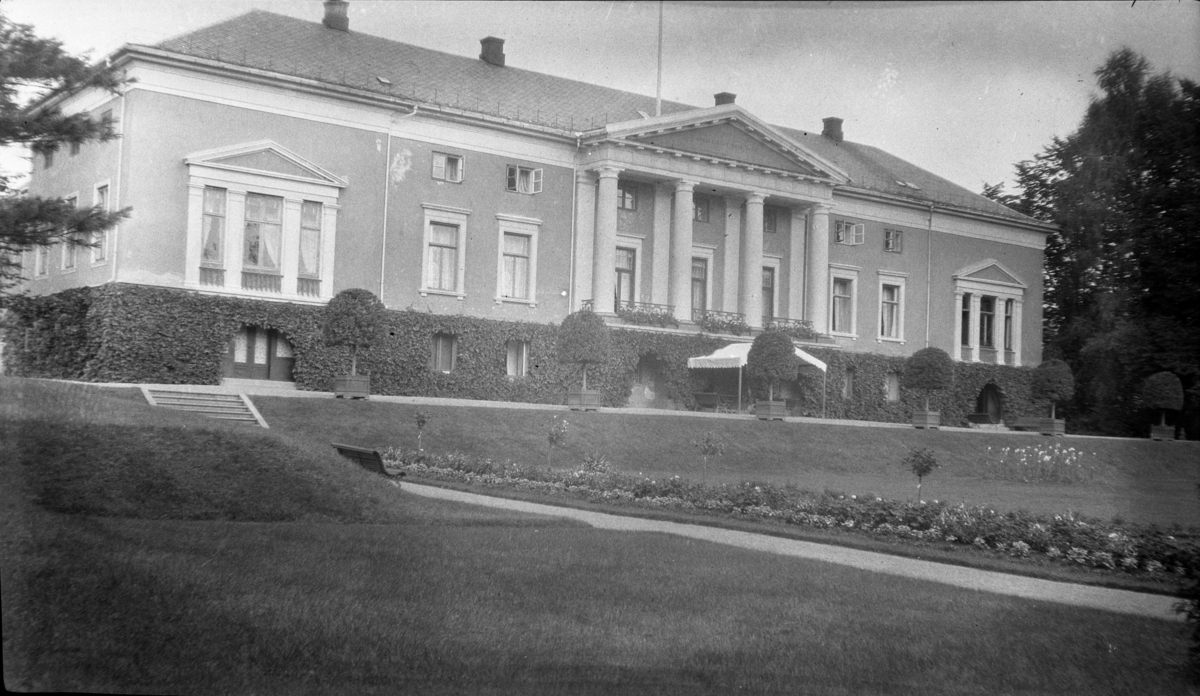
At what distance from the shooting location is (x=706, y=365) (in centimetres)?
1041

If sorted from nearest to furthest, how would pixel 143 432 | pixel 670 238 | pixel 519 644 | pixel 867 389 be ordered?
pixel 519 644
pixel 143 432
pixel 867 389
pixel 670 238

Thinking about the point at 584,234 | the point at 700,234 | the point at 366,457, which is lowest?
the point at 366,457

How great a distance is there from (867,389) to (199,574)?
22.5ft

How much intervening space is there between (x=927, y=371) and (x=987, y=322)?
0.79 m

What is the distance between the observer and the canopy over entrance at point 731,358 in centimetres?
1031

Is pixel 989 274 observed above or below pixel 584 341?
above

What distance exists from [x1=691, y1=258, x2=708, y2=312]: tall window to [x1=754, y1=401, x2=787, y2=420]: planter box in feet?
4.72

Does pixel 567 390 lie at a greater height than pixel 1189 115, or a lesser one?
lesser

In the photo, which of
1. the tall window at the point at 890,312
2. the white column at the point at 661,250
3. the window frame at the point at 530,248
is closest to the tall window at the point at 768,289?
the white column at the point at 661,250

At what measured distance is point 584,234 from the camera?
11.2m

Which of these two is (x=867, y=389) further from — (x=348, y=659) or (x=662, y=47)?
(x=348, y=659)

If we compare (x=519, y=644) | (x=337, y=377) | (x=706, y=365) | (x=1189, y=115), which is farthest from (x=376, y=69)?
(x=1189, y=115)

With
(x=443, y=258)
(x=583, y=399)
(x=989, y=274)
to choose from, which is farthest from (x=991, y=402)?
(x=443, y=258)

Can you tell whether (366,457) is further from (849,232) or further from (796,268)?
(849,232)
